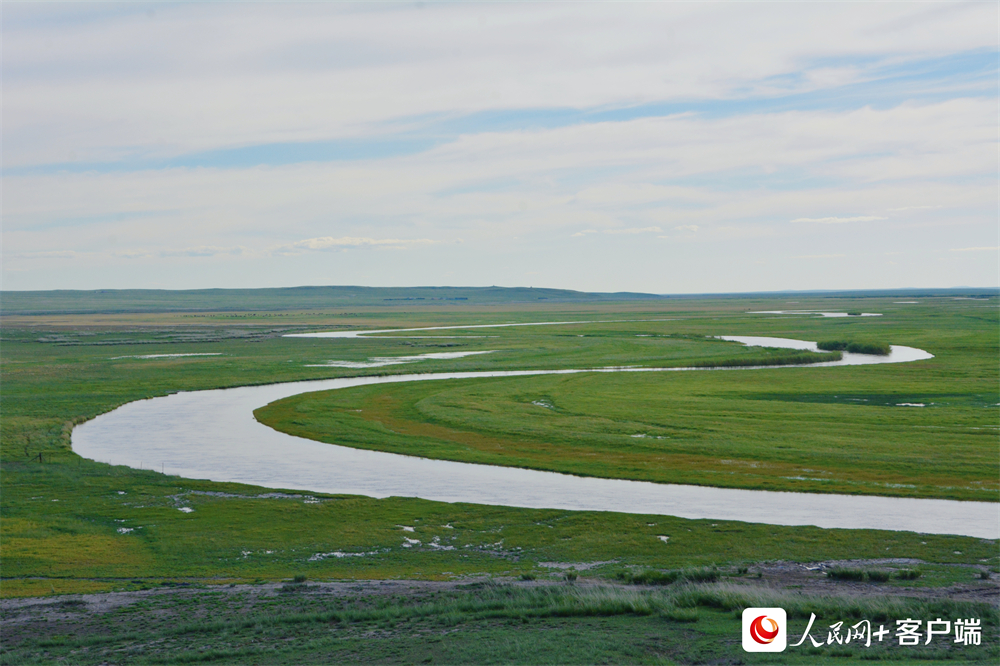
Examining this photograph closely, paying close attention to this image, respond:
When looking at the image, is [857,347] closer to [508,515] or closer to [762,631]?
[508,515]

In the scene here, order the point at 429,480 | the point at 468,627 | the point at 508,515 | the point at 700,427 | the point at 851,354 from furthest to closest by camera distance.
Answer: the point at 851,354, the point at 700,427, the point at 429,480, the point at 508,515, the point at 468,627

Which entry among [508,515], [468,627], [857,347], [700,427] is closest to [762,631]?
[468,627]

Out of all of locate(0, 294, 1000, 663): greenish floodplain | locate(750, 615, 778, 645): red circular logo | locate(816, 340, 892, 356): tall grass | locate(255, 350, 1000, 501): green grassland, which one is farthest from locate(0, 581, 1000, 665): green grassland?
locate(816, 340, 892, 356): tall grass

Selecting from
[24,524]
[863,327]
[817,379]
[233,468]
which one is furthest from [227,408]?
[863,327]

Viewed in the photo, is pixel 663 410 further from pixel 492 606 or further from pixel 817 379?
pixel 492 606

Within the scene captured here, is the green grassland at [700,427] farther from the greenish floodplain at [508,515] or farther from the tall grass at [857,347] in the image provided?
the tall grass at [857,347]

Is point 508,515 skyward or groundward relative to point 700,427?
groundward

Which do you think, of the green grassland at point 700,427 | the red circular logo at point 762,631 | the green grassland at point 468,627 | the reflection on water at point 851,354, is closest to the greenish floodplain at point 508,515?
the green grassland at point 468,627
